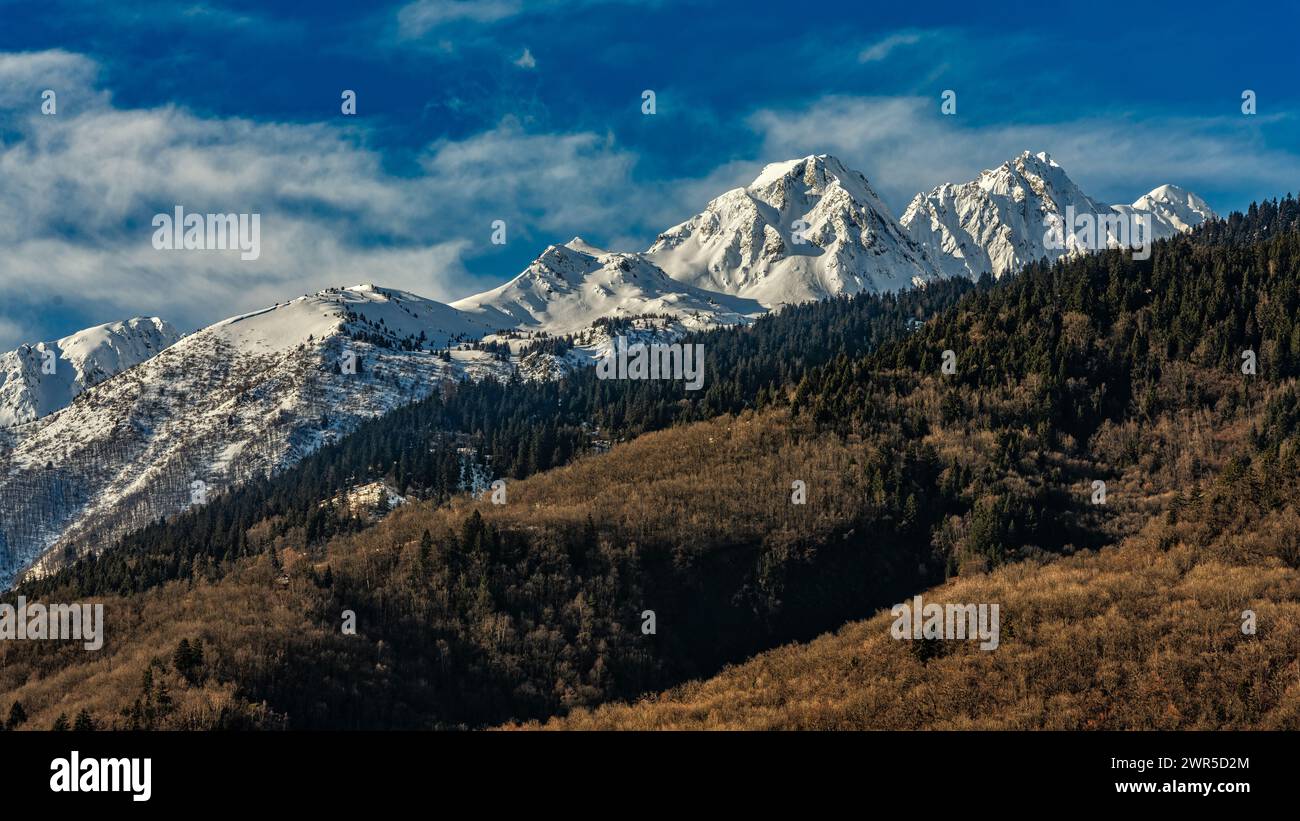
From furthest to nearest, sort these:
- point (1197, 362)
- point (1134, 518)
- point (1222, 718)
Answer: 1. point (1197, 362)
2. point (1134, 518)
3. point (1222, 718)

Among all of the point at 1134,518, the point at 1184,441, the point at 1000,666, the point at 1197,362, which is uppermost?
the point at 1197,362

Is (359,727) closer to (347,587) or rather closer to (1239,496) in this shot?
(347,587)

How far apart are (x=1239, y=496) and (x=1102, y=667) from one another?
48613mm

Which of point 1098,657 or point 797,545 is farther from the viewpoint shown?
point 797,545

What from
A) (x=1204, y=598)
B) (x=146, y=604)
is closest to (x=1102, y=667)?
(x=1204, y=598)

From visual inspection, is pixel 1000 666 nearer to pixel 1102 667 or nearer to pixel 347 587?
pixel 1102 667

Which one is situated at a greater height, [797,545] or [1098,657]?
[797,545]

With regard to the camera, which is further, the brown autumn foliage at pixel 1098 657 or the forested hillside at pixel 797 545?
the forested hillside at pixel 797 545

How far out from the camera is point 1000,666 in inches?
3243

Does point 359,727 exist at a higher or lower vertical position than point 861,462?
lower

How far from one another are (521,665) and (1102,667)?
6128 cm

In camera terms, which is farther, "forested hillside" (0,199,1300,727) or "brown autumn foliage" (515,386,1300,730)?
"forested hillside" (0,199,1300,727)

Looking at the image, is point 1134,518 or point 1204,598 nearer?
point 1204,598

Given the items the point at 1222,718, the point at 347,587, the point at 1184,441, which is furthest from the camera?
the point at 1184,441
